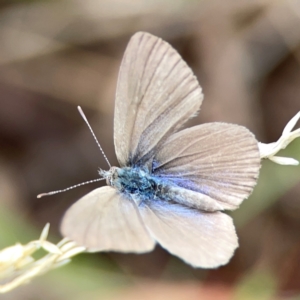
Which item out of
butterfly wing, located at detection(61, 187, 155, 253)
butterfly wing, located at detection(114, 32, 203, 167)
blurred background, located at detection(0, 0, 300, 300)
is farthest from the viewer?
blurred background, located at detection(0, 0, 300, 300)

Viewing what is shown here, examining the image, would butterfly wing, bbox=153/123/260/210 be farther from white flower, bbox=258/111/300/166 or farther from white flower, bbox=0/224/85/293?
white flower, bbox=0/224/85/293

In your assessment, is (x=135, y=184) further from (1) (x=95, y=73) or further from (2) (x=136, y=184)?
(1) (x=95, y=73)

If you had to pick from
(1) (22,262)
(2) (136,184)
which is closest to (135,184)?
(2) (136,184)

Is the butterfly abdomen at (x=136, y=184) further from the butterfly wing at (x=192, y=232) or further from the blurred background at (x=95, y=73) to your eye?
the blurred background at (x=95, y=73)

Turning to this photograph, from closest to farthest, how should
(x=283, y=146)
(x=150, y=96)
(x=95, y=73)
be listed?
(x=283, y=146) < (x=150, y=96) < (x=95, y=73)

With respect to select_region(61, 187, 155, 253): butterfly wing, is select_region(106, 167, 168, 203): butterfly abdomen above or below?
below

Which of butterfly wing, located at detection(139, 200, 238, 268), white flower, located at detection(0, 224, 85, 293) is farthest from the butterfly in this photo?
white flower, located at detection(0, 224, 85, 293)

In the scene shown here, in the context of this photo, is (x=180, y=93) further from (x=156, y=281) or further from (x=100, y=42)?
(x=100, y=42)
